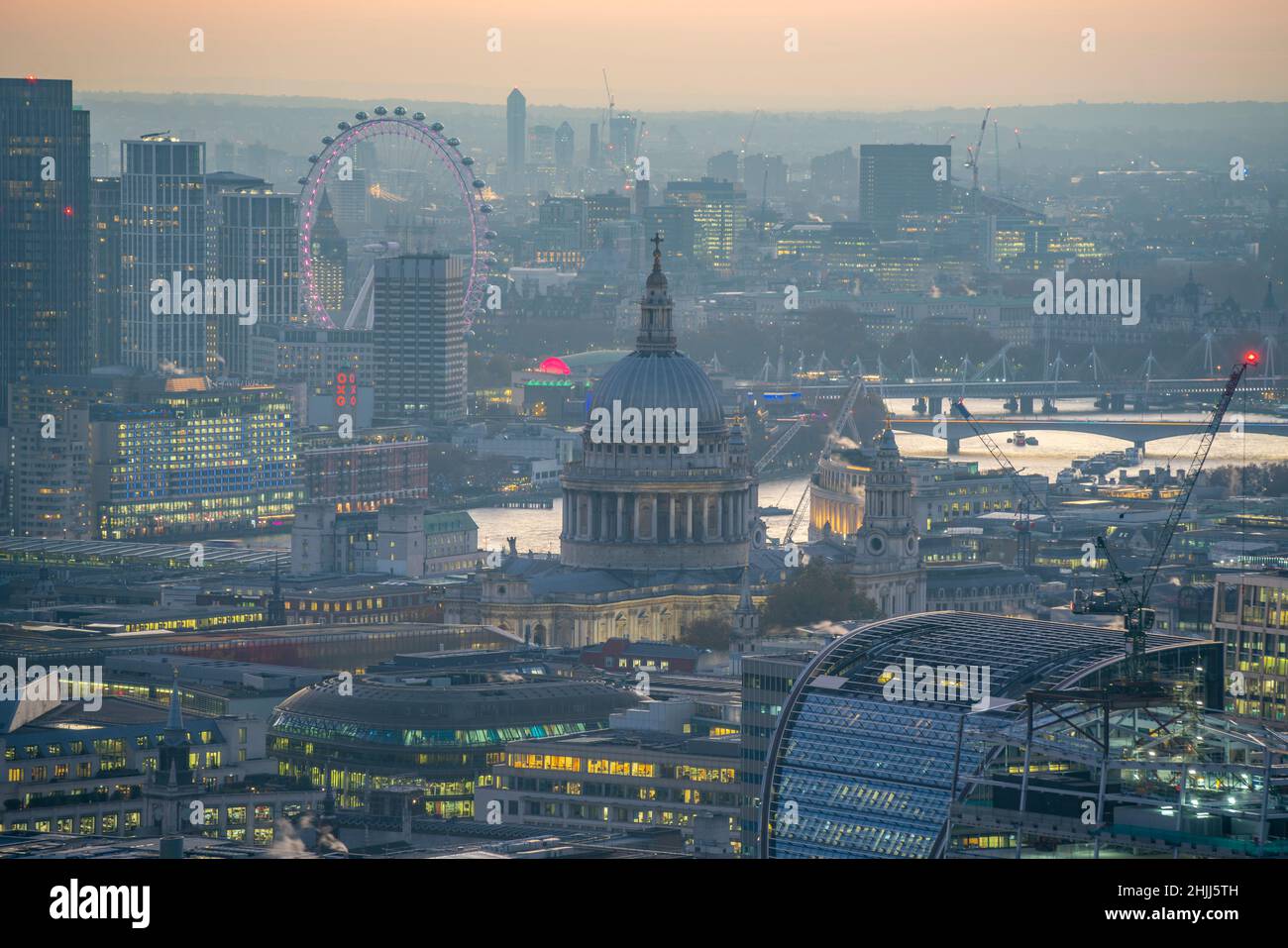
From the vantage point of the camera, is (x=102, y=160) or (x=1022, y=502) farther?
(x=102, y=160)

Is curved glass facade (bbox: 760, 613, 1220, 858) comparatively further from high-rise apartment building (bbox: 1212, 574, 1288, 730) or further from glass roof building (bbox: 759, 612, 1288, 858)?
high-rise apartment building (bbox: 1212, 574, 1288, 730)

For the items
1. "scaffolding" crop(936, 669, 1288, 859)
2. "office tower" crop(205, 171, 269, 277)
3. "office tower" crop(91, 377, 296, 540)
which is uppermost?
"office tower" crop(205, 171, 269, 277)

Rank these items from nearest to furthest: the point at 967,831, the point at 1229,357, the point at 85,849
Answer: the point at 967,831
the point at 85,849
the point at 1229,357

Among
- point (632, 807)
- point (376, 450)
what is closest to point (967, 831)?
point (632, 807)

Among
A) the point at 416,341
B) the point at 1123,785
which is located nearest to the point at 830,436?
the point at 416,341

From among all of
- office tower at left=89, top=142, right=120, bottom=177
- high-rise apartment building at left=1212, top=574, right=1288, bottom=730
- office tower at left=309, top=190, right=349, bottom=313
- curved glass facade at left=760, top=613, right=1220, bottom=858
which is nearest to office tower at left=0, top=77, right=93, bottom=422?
office tower at left=309, top=190, right=349, bottom=313

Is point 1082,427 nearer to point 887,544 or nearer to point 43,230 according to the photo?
point 43,230
